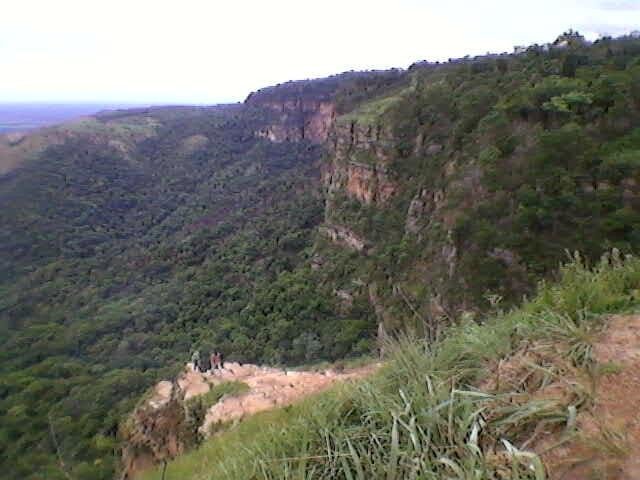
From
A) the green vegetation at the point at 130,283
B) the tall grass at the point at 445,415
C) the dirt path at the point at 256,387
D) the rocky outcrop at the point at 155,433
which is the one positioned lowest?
the green vegetation at the point at 130,283

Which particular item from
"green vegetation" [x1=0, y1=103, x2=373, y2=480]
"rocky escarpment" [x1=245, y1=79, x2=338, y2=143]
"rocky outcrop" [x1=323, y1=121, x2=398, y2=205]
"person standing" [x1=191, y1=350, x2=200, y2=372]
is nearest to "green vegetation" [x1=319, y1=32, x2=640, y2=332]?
"rocky outcrop" [x1=323, y1=121, x2=398, y2=205]

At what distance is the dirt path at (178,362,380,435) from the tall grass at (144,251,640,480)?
243 cm

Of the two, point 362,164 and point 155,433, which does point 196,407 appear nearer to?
point 155,433

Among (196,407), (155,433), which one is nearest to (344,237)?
(155,433)

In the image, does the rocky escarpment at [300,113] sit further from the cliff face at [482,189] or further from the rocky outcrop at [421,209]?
the rocky outcrop at [421,209]

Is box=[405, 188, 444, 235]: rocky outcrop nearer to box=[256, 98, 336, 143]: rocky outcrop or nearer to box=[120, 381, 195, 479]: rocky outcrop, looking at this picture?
box=[120, 381, 195, 479]: rocky outcrop

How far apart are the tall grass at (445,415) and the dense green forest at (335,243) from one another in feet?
1.30

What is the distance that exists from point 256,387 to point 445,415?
560 centimetres

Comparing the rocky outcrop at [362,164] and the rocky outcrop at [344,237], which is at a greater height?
the rocky outcrop at [362,164]

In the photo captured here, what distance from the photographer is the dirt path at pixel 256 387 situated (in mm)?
6105

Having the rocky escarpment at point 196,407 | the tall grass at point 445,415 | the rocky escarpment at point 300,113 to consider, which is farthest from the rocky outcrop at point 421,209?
the rocky escarpment at point 300,113

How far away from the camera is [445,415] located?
83.9 inches

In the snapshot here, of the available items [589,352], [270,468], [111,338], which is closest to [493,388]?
[589,352]

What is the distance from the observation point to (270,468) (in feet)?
7.18
